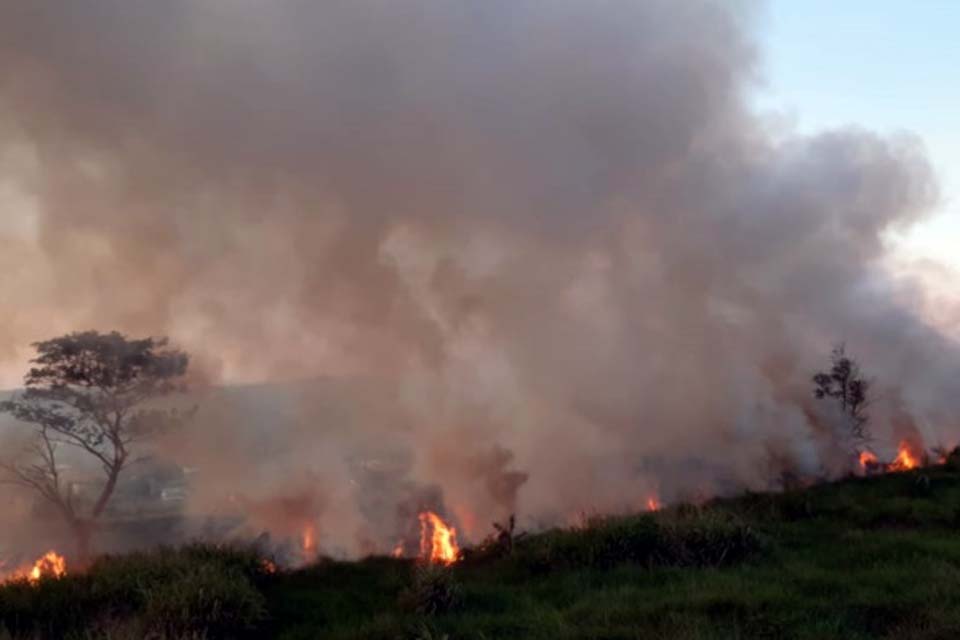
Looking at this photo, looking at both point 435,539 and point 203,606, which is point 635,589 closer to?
point 203,606

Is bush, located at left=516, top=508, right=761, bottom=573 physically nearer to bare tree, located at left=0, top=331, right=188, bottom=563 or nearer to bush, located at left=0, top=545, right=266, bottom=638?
bush, located at left=0, top=545, right=266, bottom=638

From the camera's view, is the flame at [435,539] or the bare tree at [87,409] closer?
the flame at [435,539]

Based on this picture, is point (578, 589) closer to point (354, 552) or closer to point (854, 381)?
point (354, 552)

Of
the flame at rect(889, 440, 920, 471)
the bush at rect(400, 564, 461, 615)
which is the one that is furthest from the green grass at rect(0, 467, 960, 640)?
the flame at rect(889, 440, 920, 471)

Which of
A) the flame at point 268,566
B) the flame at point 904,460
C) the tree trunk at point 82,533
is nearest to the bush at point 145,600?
the flame at point 268,566

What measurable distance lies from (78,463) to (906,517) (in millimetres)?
25028

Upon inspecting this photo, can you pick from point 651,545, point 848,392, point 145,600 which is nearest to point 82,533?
point 145,600

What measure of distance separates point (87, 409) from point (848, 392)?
23.5 meters

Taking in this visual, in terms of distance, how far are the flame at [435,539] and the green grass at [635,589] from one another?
291 cm

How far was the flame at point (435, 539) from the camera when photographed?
18328 millimetres

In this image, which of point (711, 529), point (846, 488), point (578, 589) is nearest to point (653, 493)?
point (846, 488)

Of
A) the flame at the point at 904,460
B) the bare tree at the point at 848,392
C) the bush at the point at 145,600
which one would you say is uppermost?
the bare tree at the point at 848,392

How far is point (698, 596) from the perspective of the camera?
10.1 metres

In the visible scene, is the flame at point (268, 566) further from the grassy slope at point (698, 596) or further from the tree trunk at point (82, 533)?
the tree trunk at point (82, 533)
